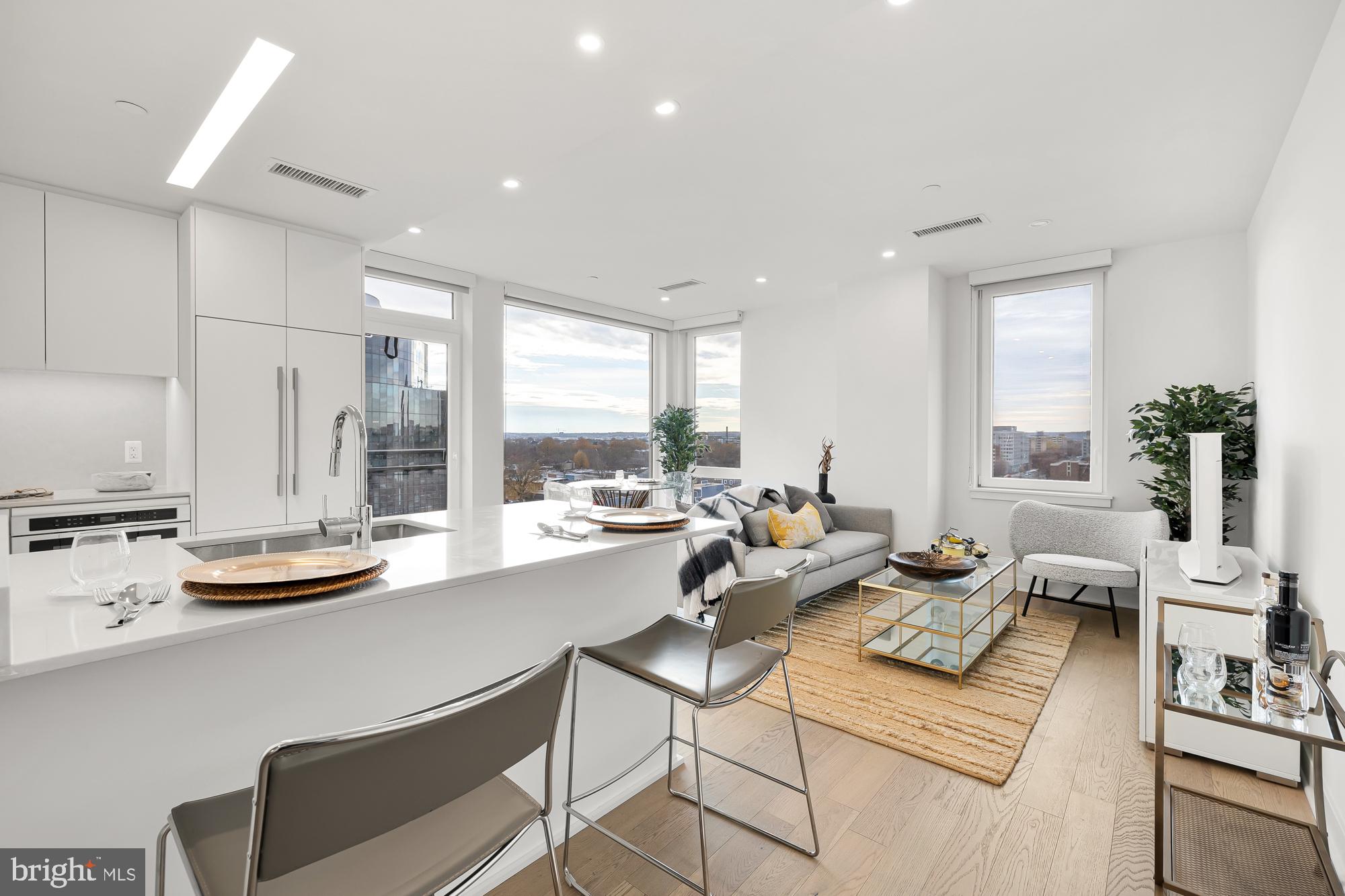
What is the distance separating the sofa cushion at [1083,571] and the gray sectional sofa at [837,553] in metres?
0.97

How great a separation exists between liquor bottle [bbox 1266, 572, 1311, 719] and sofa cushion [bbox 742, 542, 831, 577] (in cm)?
235

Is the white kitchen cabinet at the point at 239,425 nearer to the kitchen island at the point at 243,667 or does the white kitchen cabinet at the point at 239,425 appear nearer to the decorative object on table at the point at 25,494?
the decorative object on table at the point at 25,494

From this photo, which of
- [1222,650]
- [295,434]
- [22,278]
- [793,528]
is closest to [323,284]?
[295,434]

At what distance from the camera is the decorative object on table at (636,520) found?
183cm

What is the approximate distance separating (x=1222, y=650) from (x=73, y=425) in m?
5.30

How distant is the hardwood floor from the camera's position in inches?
68.4

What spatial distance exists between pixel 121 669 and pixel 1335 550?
10.2ft

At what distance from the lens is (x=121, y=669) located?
106 centimetres

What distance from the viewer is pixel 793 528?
449 centimetres

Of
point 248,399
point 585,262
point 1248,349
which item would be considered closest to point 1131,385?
point 1248,349

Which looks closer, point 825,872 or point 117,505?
point 825,872

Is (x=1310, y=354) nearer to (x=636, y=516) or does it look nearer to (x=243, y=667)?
(x=636, y=516)

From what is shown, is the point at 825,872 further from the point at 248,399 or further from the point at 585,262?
the point at 585,262

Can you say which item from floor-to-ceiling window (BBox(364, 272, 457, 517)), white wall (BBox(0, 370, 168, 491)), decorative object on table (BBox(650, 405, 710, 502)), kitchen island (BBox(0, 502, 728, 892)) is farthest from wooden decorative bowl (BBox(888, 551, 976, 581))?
white wall (BBox(0, 370, 168, 491))
